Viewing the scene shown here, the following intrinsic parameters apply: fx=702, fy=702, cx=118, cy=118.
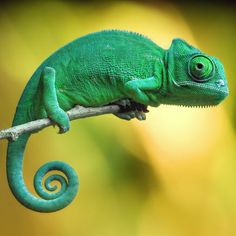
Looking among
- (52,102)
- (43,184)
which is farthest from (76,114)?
(43,184)

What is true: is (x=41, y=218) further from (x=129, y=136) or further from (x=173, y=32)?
(x=173, y=32)

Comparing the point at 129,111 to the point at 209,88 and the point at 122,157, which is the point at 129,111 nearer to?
the point at 209,88

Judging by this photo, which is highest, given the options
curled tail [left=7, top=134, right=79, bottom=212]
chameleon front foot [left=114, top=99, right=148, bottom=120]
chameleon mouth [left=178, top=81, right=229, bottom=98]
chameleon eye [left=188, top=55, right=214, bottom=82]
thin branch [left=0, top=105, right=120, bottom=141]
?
chameleon eye [left=188, top=55, right=214, bottom=82]

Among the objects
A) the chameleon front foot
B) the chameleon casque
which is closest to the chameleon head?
the chameleon casque

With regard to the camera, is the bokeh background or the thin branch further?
the bokeh background

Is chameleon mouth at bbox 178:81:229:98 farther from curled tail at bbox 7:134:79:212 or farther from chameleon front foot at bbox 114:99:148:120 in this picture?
curled tail at bbox 7:134:79:212

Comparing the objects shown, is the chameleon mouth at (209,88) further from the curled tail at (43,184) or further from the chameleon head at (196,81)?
the curled tail at (43,184)

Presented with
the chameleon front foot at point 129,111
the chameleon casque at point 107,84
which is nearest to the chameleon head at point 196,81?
the chameleon casque at point 107,84

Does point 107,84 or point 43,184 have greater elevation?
point 107,84
